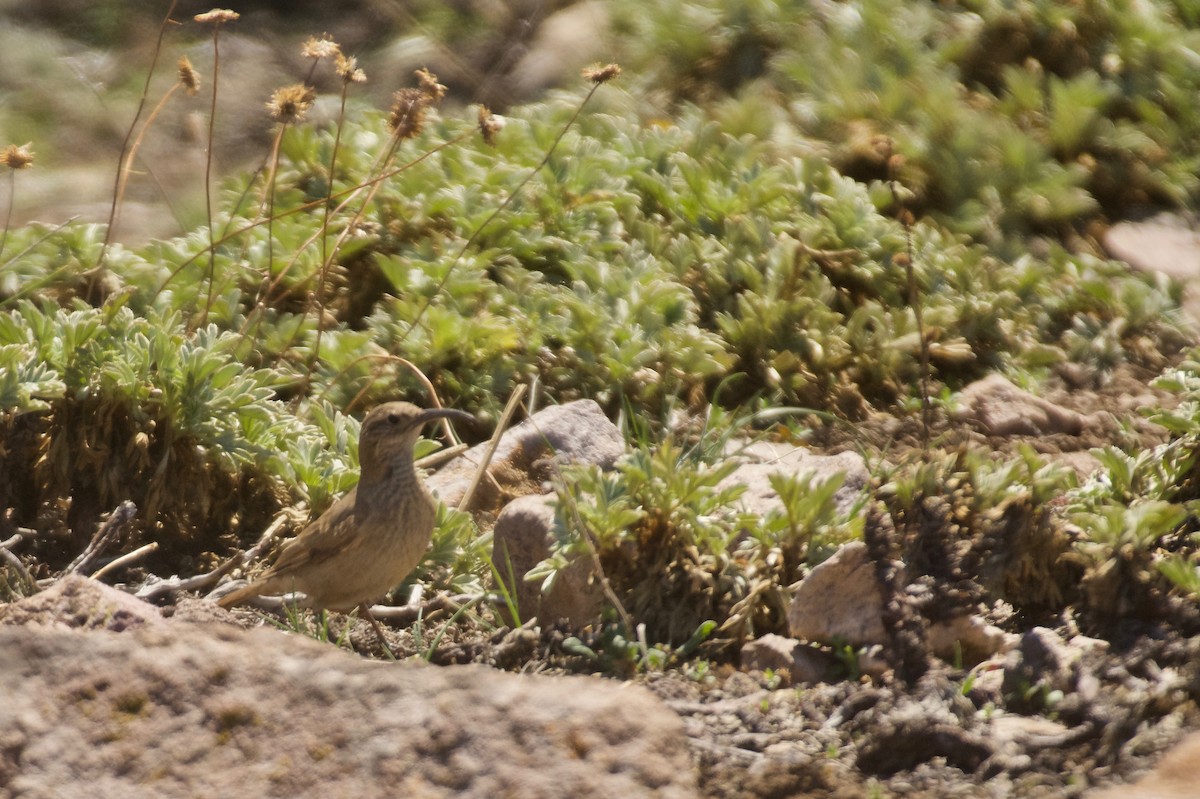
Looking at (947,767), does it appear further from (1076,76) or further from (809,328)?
(1076,76)

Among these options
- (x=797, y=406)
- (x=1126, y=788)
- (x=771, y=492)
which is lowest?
(x=797, y=406)

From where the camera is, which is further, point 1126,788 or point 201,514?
point 201,514

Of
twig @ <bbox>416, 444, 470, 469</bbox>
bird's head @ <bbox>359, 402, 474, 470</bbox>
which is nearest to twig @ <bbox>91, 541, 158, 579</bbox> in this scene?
bird's head @ <bbox>359, 402, 474, 470</bbox>

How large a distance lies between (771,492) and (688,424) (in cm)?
104

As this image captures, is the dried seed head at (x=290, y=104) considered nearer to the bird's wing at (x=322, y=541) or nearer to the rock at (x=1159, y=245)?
the bird's wing at (x=322, y=541)

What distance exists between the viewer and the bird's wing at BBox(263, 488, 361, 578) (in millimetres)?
4719

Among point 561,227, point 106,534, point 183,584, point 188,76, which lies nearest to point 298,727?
point 106,534

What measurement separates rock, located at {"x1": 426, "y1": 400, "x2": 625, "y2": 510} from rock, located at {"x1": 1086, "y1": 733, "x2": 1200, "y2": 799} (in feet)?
8.85

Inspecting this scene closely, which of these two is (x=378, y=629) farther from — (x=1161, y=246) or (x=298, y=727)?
(x=1161, y=246)

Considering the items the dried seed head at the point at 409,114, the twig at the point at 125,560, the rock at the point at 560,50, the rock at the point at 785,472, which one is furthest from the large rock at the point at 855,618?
the rock at the point at 560,50

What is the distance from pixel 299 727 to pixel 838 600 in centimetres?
Answer: 180

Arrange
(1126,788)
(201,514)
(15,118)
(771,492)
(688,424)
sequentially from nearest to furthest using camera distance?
1. (1126,788)
2. (771,492)
3. (201,514)
4. (688,424)
5. (15,118)

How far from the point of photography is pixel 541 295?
6.54 meters

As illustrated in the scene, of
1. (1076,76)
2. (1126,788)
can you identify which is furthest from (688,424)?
(1076,76)
